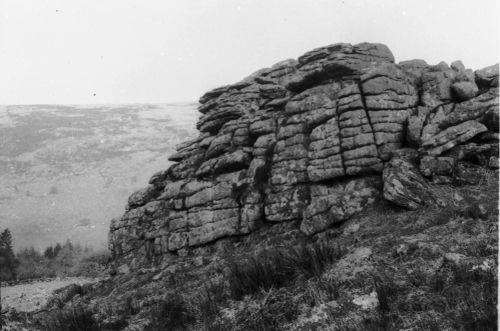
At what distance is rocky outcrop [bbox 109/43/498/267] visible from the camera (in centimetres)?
Result: 1255

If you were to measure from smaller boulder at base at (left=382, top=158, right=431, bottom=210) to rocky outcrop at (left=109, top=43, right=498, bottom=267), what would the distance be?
36 millimetres

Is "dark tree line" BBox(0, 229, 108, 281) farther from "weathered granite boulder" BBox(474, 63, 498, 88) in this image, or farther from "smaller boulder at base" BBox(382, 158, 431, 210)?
"weathered granite boulder" BBox(474, 63, 498, 88)

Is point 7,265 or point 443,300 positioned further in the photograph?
point 7,265

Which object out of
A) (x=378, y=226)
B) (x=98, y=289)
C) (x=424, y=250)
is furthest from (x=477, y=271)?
(x=98, y=289)

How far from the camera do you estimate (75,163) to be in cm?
6781

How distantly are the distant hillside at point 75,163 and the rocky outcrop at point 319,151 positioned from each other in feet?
109

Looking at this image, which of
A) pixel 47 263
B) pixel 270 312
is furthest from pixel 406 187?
pixel 47 263

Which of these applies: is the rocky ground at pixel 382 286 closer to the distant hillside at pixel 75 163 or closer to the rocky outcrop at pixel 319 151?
the rocky outcrop at pixel 319 151

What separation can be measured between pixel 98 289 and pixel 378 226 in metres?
12.4

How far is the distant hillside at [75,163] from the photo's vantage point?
4881 centimetres

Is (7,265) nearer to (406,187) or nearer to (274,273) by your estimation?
(274,273)

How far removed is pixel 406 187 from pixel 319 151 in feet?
13.4

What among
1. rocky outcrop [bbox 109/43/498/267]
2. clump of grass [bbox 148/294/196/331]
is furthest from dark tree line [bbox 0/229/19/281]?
clump of grass [bbox 148/294/196/331]

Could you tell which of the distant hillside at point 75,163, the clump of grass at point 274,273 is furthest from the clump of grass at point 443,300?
the distant hillside at point 75,163
